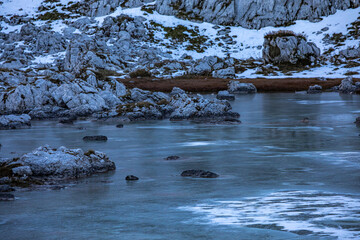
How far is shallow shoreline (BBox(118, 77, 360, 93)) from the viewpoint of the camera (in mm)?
64375

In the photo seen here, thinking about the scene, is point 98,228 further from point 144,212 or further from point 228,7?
point 228,7

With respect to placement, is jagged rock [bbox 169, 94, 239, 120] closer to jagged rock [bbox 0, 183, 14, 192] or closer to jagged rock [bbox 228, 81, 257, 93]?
jagged rock [bbox 0, 183, 14, 192]

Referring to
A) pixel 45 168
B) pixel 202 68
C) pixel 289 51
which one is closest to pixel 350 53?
pixel 289 51

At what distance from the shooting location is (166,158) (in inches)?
808

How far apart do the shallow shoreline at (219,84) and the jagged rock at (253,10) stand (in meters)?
52.6

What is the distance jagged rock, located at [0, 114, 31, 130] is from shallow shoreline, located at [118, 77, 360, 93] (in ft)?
102

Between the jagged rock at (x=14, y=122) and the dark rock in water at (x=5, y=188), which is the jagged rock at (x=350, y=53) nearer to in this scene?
the jagged rock at (x=14, y=122)

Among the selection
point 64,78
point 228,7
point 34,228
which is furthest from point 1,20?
point 34,228

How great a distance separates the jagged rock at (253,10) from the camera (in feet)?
385

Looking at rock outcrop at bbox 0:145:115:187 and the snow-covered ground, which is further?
the snow-covered ground

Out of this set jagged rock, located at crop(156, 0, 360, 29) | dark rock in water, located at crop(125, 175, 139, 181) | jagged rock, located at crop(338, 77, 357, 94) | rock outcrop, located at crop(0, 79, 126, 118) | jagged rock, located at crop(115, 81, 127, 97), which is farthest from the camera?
jagged rock, located at crop(156, 0, 360, 29)

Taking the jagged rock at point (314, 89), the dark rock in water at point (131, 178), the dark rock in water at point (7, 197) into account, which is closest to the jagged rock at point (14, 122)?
the dark rock in water at point (131, 178)

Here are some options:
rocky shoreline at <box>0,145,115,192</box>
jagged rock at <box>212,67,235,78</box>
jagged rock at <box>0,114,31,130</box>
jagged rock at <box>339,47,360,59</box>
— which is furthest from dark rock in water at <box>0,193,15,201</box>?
jagged rock at <box>339,47,360,59</box>

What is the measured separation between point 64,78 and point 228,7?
8352cm
